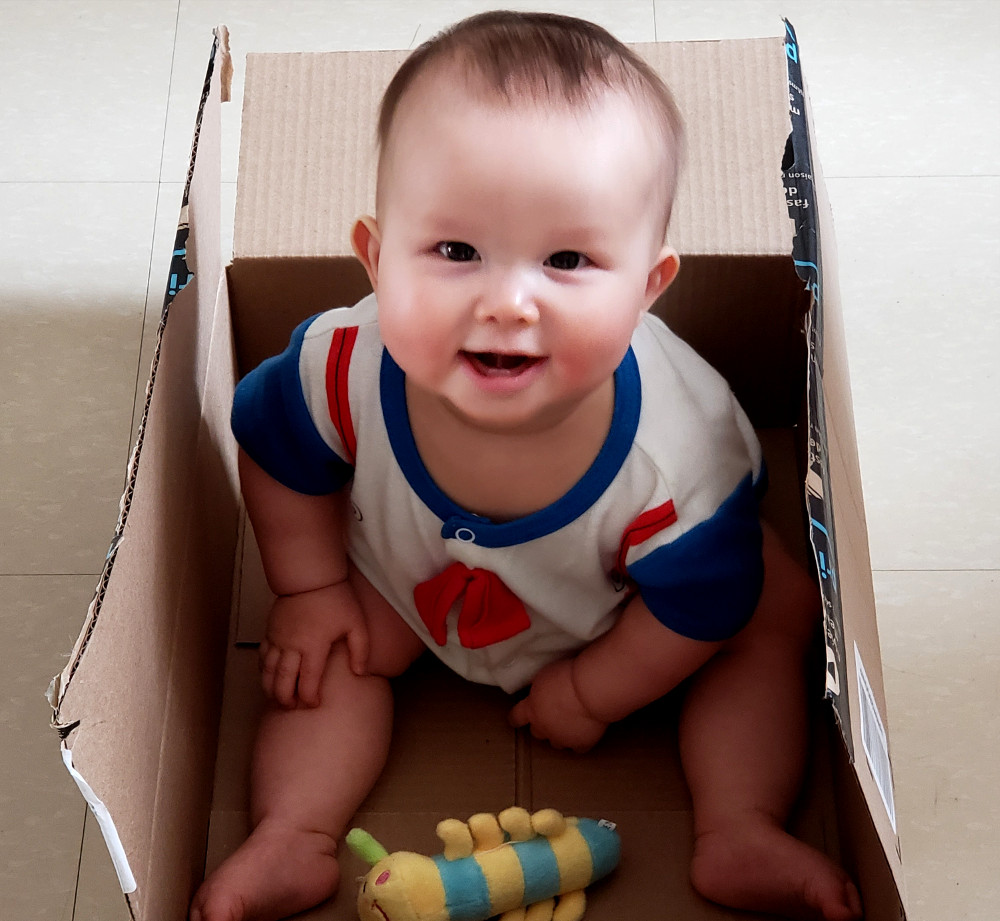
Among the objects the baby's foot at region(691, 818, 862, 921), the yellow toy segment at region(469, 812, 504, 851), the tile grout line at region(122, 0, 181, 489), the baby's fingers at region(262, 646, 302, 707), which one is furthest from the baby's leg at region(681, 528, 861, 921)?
the tile grout line at region(122, 0, 181, 489)

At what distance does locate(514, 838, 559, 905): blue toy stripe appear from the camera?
675mm

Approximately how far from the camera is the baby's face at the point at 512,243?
21.3 inches

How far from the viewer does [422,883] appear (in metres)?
0.66

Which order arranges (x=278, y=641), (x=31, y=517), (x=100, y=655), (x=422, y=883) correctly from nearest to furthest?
1. (x=100, y=655)
2. (x=422, y=883)
3. (x=278, y=641)
4. (x=31, y=517)

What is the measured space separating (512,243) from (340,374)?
0.19 metres

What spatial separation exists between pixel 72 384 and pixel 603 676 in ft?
1.62

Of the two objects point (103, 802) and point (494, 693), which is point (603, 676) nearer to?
point (494, 693)

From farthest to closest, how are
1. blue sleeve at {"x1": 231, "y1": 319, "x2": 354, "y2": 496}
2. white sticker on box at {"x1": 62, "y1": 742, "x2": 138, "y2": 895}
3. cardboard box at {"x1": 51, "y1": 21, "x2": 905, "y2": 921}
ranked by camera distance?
1. blue sleeve at {"x1": 231, "y1": 319, "x2": 354, "y2": 496}
2. cardboard box at {"x1": 51, "y1": 21, "x2": 905, "y2": 921}
3. white sticker on box at {"x1": 62, "y1": 742, "x2": 138, "y2": 895}

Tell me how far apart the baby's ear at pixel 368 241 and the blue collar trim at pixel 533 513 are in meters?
0.07

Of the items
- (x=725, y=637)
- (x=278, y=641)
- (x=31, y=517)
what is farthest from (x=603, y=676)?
(x=31, y=517)

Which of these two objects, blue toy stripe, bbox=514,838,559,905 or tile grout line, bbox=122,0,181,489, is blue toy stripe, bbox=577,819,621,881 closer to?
blue toy stripe, bbox=514,838,559,905

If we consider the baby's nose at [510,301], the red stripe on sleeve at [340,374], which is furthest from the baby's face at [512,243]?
the red stripe on sleeve at [340,374]

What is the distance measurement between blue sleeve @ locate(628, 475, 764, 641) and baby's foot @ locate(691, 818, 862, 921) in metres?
0.11

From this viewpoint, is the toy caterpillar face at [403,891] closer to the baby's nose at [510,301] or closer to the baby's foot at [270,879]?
the baby's foot at [270,879]
